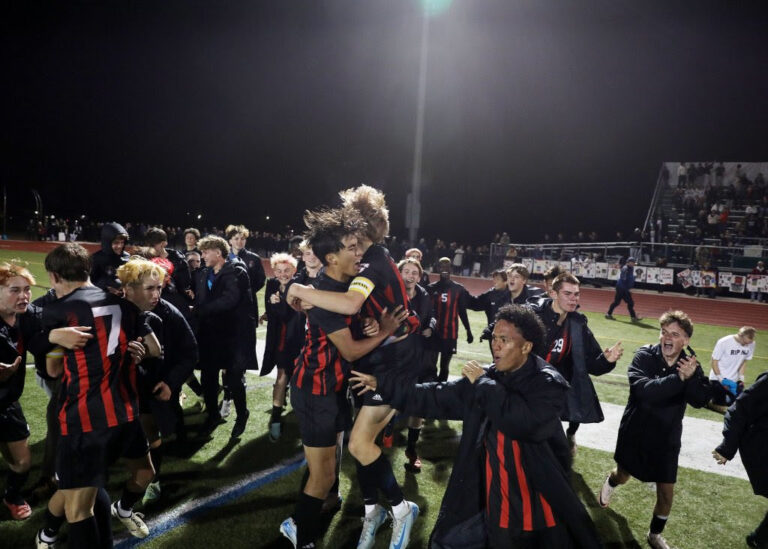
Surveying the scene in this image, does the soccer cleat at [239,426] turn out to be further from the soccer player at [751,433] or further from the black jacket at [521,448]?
the soccer player at [751,433]

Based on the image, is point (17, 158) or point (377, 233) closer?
point (377, 233)

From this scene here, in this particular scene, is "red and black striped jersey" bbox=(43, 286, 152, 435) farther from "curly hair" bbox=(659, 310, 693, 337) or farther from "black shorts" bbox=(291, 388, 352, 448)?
"curly hair" bbox=(659, 310, 693, 337)

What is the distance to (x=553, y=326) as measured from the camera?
470cm

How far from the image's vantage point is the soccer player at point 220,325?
538 centimetres

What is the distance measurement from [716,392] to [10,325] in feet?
16.7

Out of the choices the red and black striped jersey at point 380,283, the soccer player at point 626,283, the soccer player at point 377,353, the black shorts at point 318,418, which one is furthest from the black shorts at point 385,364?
the soccer player at point 626,283

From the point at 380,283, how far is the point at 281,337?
10.0 ft

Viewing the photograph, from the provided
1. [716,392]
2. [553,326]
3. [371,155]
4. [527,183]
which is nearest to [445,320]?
[553,326]

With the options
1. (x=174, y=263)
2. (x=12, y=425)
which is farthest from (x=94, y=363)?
(x=174, y=263)

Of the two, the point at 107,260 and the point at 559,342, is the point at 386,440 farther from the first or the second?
the point at 107,260

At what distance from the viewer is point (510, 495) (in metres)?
2.45

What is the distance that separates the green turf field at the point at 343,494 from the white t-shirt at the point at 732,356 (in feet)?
8.79

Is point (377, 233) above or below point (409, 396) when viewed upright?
above

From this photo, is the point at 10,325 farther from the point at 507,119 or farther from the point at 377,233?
the point at 507,119
